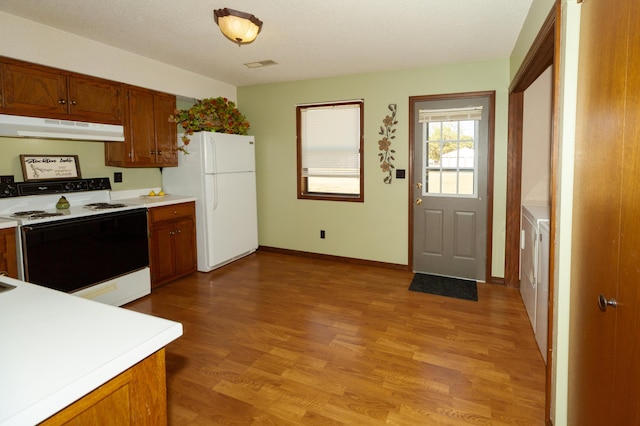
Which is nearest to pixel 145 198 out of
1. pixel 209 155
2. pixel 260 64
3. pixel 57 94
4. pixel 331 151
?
pixel 209 155

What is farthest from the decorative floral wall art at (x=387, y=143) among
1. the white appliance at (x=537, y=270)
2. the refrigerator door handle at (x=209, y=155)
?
the refrigerator door handle at (x=209, y=155)

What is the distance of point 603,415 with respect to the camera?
50.6 inches

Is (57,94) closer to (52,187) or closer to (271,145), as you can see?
(52,187)

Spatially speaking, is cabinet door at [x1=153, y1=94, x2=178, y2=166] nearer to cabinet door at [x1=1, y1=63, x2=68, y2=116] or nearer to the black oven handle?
the black oven handle

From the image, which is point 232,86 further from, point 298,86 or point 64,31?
point 64,31

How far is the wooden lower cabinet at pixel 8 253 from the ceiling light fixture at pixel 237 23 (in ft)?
7.17

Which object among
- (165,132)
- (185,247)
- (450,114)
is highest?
(450,114)

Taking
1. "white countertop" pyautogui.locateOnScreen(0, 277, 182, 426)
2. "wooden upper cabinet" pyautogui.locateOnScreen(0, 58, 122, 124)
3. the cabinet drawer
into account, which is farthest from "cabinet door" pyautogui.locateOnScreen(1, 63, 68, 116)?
"white countertop" pyautogui.locateOnScreen(0, 277, 182, 426)

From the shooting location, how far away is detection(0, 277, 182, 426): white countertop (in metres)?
0.74

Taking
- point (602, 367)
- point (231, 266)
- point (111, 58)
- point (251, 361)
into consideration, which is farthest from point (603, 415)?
point (111, 58)

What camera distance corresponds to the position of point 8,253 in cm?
274

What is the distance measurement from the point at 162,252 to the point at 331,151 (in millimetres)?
2408

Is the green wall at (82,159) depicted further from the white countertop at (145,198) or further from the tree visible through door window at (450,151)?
the tree visible through door window at (450,151)

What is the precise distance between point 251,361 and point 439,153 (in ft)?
9.88
